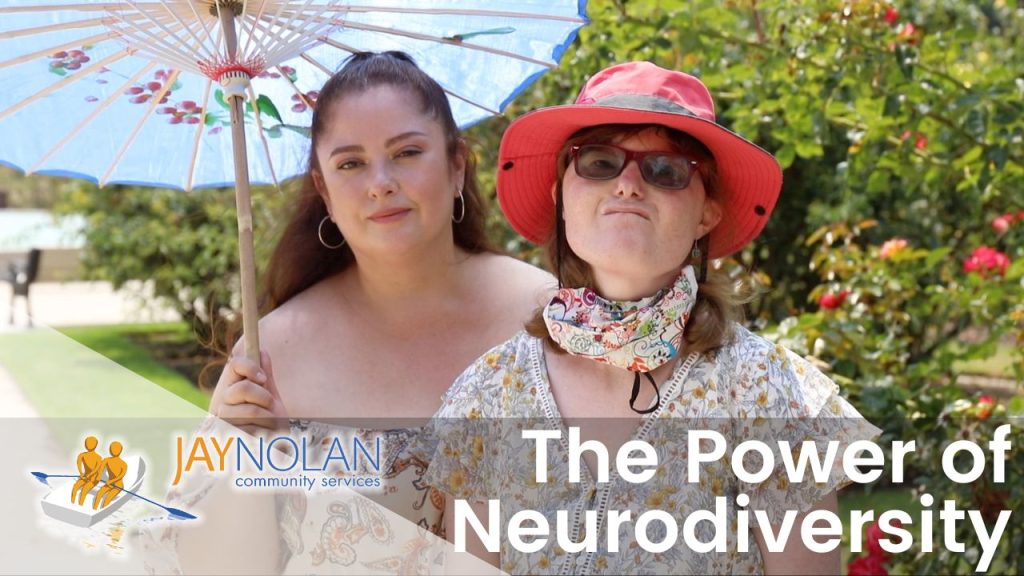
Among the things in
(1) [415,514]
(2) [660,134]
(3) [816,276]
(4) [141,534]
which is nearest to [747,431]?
(2) [660,134]

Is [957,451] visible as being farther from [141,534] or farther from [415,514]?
[141,534]

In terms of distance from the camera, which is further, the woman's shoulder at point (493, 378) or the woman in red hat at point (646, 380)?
the woman's shoulder at point (493, 378)

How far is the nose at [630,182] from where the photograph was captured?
2012 millimetres

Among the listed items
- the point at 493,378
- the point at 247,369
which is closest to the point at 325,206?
the point at 247,369

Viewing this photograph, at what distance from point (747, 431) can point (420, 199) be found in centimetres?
91

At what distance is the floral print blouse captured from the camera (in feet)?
6.65

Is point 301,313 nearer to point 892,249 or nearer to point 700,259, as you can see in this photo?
point 700,259

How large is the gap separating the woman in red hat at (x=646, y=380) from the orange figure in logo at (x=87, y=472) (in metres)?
1.31

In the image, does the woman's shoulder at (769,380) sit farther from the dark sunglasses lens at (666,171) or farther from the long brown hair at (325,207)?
the long brown hair at (325,207)

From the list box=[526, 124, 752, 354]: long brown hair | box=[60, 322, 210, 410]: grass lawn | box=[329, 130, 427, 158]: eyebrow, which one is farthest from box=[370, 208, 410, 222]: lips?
box=[60, 322, 210, 410]: grass lawn

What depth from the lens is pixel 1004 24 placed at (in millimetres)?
7734

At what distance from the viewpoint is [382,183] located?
97.1 inches

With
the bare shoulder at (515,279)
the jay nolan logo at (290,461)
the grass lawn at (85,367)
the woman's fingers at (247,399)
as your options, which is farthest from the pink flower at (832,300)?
the grass lawn at (85,367)

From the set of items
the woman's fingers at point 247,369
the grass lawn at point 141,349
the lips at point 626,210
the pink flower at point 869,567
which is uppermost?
the grass lawn at point 141,349
